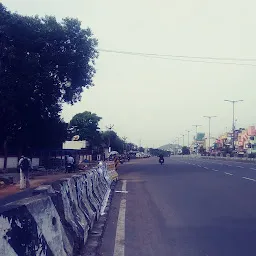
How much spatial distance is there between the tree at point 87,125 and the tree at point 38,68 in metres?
44.4

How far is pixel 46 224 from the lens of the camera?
375 centimetres

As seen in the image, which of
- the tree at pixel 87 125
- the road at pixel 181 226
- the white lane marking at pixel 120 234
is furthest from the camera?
the tree at pixel 87 125

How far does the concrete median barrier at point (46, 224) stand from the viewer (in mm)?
2949

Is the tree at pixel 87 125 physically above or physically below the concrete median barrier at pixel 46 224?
above

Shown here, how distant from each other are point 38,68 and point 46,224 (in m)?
23.6

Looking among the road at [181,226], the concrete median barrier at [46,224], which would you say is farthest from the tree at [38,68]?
the concrete median barrier at [46,224]

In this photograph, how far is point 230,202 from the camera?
1115 centimetres

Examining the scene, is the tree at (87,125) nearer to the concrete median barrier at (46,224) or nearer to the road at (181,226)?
the road at (181,226)

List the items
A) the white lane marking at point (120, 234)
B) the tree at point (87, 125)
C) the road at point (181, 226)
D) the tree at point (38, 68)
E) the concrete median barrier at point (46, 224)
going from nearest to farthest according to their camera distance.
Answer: the concrete median barrier at point (46, 224), the white lane marking at point (120, 234), the road at point (181, 226), the tree at point (38, 68), the tree at point (87, 125)

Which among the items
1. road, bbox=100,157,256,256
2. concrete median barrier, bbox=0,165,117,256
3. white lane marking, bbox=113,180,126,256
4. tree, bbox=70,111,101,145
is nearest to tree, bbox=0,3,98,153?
road, bbox=100,157,256,256

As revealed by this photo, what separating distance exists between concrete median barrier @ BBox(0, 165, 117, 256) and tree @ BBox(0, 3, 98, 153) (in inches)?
807

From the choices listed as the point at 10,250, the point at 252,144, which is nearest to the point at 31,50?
the point at 10,250

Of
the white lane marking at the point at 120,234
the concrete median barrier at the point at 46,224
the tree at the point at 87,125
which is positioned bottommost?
the white lane marking at the point at 120,234

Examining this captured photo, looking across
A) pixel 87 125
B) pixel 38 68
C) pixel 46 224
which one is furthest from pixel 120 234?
pixel 87 125
